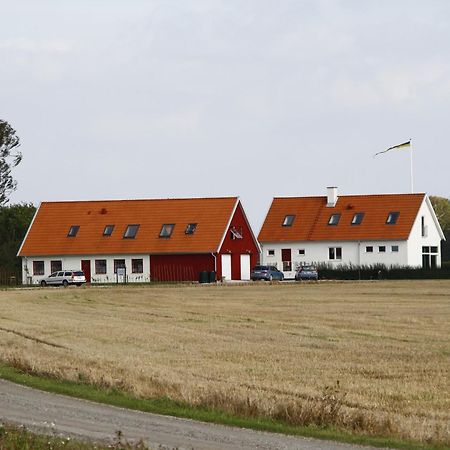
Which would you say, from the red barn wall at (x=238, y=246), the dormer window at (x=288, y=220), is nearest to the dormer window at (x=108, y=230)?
the red barn wall at (x=238, y=246)

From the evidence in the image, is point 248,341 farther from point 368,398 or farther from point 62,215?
point 62,215

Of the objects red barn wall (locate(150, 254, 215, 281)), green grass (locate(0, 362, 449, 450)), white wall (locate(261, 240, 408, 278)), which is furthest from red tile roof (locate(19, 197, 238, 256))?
green grass (locate(0, 362, 449, 450))

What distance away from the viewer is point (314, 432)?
15.6 m

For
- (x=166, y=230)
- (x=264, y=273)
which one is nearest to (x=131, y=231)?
(x=166, y=230)

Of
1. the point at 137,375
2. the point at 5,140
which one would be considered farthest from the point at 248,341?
the point at 5,140

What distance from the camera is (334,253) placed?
9556 cm

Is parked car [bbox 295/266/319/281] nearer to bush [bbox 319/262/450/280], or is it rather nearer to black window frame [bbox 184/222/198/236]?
bush [bbox 319/262/450/280]

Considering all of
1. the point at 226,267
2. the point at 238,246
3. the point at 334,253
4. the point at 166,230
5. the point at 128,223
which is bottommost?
the point at 226,267

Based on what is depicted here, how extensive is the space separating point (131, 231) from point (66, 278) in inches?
286

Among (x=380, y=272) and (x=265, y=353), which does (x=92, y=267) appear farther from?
(x=265, y=353)

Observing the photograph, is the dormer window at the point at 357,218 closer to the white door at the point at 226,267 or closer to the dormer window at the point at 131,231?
the white door at the point at 226,267

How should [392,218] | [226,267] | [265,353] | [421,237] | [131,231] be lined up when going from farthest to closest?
[421,237], [392,218], [131,231], [226,267], [265,353]

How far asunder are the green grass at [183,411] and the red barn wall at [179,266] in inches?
2527

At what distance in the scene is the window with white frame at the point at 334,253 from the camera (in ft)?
313
